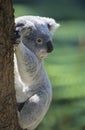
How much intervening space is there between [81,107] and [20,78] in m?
3.68

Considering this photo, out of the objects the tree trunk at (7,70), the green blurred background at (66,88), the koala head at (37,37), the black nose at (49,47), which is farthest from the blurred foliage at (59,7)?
the tree trunk at (7,70)

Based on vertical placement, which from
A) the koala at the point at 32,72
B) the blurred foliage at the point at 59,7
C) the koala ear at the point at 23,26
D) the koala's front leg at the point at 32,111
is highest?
A: the koala ear at the point at 23,26

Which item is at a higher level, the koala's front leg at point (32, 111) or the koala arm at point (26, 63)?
the koala arm at point (26, 63)

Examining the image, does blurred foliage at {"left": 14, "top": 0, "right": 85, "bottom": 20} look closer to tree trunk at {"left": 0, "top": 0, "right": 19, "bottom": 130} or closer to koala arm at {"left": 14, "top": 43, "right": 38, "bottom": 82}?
koala arm at {"left": 14, "top": 43, "right": 38, "bottom": 82}

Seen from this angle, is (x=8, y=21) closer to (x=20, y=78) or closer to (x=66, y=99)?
(x=20, y=78)

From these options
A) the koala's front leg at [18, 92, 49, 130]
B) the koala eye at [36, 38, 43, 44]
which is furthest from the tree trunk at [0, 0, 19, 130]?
the koala eye at [36, 38, 43, 44]

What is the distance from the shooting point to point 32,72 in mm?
3951

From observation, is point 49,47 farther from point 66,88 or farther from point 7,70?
point 66,88

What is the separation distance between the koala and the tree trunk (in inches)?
18.7

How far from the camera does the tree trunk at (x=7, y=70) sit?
3.03 m

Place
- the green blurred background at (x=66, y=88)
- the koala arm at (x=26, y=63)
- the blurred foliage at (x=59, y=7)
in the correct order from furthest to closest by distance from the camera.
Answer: the blurred foliage at (x=59, y=7) → the green blurred background at (x=66, y=88) → the koala arm at (x=26, y=63)

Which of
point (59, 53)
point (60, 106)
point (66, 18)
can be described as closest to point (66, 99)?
point (60, 106)

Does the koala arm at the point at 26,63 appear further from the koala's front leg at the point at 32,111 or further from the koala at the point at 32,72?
the koala's front leg at the point at 32,111

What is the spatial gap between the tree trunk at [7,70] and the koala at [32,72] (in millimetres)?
474
